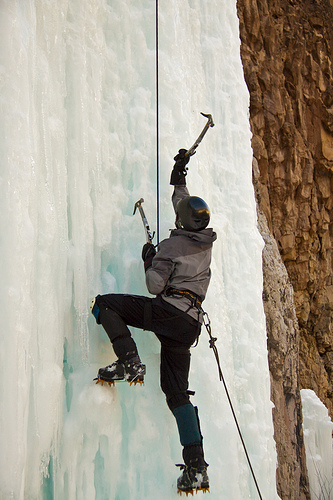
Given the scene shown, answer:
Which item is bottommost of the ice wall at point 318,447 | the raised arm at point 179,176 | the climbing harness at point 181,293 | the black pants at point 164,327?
the ice wall at point 318,447

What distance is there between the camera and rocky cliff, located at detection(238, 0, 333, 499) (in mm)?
8750

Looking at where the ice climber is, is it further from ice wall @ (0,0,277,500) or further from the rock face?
the rock face

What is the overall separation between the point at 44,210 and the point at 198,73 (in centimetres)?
263

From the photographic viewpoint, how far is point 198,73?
494cm

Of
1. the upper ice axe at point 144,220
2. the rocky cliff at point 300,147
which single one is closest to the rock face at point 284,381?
the rocky cliff at point 300,147

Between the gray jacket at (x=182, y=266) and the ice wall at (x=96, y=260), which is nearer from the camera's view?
the ice wall at (x=96, y=260)

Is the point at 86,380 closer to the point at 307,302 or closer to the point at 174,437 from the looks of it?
the point at 174,437

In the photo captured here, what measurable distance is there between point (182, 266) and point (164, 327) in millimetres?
358

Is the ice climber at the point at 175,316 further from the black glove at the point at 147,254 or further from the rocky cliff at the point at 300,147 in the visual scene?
the rocky cliff at the point at 300,147

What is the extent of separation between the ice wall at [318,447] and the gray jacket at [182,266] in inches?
168

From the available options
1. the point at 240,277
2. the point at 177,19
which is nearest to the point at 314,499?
the point at 240,277

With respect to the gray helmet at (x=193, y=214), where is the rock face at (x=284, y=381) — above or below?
below

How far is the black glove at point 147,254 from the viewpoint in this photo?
3215mm

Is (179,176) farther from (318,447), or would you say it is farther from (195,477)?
(318,447)
